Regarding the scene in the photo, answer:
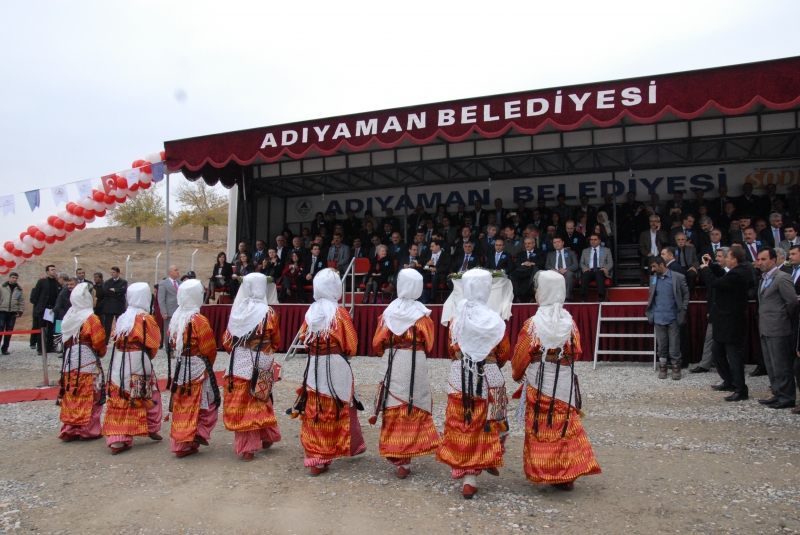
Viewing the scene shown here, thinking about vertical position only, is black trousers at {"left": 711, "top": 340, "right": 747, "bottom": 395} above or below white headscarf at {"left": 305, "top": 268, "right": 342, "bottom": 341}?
below

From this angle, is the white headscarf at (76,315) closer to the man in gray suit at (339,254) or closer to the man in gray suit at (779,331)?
the man in gray suit at (779,331)

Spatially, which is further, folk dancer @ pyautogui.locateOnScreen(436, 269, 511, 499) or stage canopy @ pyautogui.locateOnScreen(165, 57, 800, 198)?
stage canopy @ pyautogui.locateOnScreen(165, 57, 800, 198)

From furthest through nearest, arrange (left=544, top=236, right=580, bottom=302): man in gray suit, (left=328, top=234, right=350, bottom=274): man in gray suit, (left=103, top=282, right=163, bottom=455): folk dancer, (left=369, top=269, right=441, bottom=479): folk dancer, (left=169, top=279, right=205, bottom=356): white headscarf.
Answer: (left=328, top=234, right=350, bottom=274): man in gray suit
(left=544, top=236, right=580, bottom=302): man in gray suit
(left=103, top=282, right=163, bottom=455): folk dancer
(left=169, top=279, right=205, bottom=356): white headscarf
(left=369, top=269, right=441, bottom=479): folk dancer

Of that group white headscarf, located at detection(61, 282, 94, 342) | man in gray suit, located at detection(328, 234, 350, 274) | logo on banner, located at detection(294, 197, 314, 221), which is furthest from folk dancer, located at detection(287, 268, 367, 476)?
logo on banner, located at detection(294, 197, 314, 221)

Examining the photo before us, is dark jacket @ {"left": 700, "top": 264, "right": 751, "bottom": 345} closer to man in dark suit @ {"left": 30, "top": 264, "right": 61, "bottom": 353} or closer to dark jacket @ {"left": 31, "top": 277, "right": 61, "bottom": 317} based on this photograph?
man in dark suit @ {"left": 30, "top": 264, "right": 61, "bottom": 353}

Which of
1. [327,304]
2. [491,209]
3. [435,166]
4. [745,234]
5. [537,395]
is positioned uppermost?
[435,166]

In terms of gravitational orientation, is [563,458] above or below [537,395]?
below

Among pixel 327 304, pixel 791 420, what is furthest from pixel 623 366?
pixel 327 304

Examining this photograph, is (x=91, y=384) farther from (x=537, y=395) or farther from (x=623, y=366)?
(x=623, y=366)

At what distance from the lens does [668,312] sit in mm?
8805

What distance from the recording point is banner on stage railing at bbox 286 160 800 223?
42.3 feet

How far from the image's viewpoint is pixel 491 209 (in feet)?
48.9

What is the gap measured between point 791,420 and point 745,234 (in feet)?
14.0

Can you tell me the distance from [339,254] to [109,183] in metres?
4.99
